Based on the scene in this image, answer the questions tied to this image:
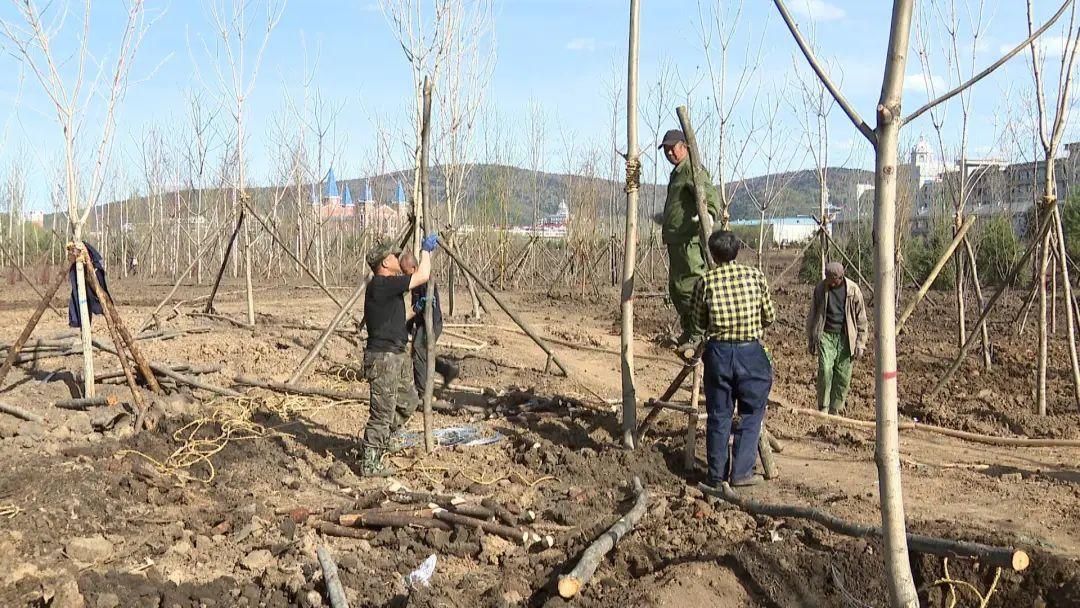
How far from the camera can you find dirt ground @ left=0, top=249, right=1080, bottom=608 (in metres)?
3.68

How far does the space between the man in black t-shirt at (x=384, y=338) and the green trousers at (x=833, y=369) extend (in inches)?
153

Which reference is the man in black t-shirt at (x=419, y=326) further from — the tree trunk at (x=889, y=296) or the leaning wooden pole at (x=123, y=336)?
the tree trunk at (x=889, y=296)

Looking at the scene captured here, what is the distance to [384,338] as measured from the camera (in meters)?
5.61

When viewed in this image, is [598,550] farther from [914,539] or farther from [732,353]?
[732,353]

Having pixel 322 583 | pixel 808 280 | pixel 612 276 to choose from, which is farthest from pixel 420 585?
pixel 808 280

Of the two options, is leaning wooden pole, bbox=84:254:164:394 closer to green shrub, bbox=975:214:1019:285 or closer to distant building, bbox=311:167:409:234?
green shrub, bbox=975:214:1019:285

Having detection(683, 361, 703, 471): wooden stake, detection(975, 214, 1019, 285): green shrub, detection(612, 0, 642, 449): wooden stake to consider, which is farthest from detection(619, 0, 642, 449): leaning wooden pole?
detection(975, 214, 1019, 285): green shrub

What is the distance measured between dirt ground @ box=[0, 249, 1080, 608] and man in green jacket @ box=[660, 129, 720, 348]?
1189mm

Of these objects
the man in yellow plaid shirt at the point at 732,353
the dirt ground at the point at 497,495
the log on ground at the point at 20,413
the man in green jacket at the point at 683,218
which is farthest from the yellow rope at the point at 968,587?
the log on ground at the point at 20,413

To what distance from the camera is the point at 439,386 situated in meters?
7.91

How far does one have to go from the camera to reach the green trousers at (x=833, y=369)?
7.52 metres

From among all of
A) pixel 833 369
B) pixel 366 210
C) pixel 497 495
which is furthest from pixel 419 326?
pixel 366 210

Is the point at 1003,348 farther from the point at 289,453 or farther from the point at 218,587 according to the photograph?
the point at 218,587

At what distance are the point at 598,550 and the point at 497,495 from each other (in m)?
1.46
